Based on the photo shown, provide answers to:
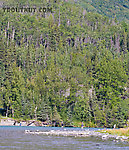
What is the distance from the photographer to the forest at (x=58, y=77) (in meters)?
143

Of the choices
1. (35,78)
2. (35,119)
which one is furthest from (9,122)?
(35,78)

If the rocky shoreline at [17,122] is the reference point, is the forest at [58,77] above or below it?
above

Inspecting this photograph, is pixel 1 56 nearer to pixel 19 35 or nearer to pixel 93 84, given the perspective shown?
pixel 19 35

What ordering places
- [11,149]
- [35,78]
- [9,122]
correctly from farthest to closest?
[35,78], [9,122], [11,149]

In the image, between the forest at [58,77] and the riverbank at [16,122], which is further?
the forest at [58,77]

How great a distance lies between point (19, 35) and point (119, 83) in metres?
61.3

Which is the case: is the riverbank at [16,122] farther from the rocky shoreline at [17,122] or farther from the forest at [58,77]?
the forest at [58,77]

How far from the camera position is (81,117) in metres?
146

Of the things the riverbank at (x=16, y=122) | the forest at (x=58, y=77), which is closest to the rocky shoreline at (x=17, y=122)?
the riverbank at (x=16, y=122)

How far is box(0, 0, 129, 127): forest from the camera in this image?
143000 millimetres

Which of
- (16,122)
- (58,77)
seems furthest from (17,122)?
(58,77)

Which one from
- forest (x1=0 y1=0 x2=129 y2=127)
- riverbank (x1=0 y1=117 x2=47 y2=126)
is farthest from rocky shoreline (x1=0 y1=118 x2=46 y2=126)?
forest (x1=0 y1=0 x2=129 y2=127)

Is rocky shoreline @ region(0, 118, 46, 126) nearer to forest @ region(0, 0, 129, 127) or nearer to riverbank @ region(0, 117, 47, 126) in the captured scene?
riverbank @ region(0, 117, 47, 126)

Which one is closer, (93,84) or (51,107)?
(51,107)
